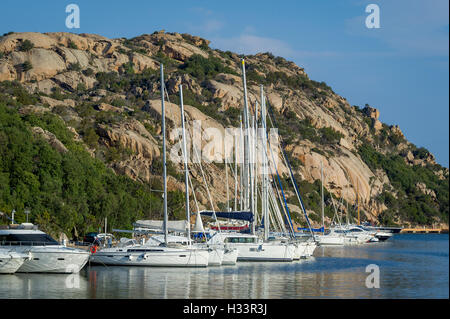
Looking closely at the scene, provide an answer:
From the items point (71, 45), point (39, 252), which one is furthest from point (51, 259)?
point (71, 45)

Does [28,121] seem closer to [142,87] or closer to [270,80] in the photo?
[142,87]

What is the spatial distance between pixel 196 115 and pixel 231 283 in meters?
73.3

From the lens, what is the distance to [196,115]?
352 ft

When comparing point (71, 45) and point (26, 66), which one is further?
point (71, 45)

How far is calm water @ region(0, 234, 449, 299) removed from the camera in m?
31.3

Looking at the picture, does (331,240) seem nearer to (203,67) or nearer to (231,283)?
(231,283)

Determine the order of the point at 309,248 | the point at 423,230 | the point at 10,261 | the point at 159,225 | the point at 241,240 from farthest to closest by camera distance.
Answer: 1. the point at 423,230
2. the point at 309,248
3. the point at 159,225
4. the point at 241,240
5. the point at 10,261

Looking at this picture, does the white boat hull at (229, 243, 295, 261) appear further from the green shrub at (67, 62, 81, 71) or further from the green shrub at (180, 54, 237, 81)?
the green shrub at (180, 54, 237, 81)

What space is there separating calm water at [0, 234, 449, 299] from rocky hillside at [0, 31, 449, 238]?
24270mm

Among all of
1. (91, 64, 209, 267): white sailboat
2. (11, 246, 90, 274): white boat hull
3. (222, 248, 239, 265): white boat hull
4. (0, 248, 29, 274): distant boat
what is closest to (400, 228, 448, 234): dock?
(222, 248, 239, 265): white boat hull

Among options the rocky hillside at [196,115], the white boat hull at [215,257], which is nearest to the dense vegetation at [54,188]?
the rocky hillside at [196,115]

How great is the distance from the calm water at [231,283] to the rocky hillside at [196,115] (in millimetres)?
24270

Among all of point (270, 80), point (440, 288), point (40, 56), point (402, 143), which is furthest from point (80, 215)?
point (402, 143)

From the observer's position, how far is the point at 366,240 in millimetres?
93375
